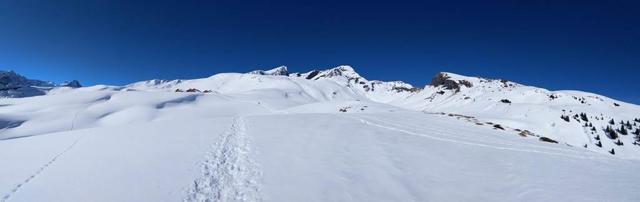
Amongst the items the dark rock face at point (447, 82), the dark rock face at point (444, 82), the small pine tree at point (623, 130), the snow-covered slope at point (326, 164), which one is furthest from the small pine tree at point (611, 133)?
the dark rock face at point (444, 82)

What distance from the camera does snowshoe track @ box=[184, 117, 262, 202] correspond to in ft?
31.9

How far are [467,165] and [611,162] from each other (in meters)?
5.75

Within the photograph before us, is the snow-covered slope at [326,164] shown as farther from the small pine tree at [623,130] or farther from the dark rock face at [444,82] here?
the dark rock face at [444,82]

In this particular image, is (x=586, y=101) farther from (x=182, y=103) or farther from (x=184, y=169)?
(x=182, y=103)

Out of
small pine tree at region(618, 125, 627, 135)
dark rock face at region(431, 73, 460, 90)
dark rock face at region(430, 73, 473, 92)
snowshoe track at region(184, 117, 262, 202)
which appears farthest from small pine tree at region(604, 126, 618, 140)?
dark rock face at region(431, 73, 460, 90)

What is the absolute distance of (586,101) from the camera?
1505 inches

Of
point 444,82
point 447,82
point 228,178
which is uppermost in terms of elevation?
point 444,82

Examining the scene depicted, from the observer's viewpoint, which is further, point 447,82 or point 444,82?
point 444,82

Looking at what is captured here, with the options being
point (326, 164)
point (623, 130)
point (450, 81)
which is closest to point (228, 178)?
point (326, 164)

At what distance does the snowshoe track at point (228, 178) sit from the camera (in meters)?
9.74

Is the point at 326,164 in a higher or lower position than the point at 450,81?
lower

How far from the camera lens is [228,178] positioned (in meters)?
11.3

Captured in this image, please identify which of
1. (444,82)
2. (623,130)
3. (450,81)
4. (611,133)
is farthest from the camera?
(444,82)

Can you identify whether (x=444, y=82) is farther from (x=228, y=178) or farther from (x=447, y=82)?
(x=228, y=178)
